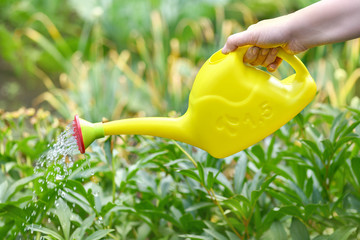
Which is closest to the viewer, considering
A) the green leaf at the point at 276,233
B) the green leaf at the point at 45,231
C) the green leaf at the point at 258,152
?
the green leaf at the point at 45,231

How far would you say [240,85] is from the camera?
42.1 inches

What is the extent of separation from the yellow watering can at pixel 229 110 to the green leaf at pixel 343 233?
Result: 0.34m

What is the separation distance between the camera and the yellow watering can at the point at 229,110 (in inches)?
42.0

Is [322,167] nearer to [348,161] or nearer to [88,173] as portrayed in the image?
[348,161]

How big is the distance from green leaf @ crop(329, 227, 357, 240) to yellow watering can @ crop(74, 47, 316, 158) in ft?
1.11

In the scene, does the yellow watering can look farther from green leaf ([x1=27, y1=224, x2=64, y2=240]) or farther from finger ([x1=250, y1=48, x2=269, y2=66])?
green leaf ([x1=27, y1=224, x2=64, y2=240])

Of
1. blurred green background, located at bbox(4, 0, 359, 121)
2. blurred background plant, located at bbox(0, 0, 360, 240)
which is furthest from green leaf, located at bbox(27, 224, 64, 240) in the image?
blurred green background, located at bbox(4, 0, 359, 121)

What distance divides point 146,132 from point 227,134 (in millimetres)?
202

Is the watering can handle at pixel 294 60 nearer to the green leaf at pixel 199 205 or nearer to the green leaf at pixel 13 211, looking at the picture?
the green leaf at pixel 199 205

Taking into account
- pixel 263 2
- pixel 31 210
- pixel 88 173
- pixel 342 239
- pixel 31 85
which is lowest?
pixel 342 239

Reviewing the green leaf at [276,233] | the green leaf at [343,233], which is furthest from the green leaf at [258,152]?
the green leaf at [343,233]

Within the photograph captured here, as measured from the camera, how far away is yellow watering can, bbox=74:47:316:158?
3.50ft

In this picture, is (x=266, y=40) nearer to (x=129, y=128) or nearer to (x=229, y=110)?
Answer: (x=229, y=110)

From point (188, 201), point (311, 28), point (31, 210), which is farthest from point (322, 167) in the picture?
point (31, 210)
